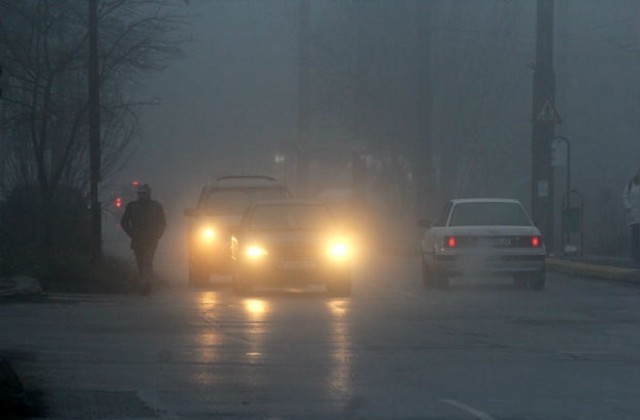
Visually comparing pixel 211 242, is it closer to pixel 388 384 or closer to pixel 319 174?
pixel 388 384

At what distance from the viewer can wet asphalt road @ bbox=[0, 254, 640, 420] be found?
406 inches

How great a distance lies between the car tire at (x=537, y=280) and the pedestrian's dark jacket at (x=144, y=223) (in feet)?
21.2

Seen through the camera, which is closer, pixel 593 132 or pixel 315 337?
pixel 315 337

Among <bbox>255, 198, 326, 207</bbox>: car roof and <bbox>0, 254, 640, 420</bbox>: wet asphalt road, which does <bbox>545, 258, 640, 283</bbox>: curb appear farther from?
<bbox>255, 198, 326, 207</bbox>: car roof

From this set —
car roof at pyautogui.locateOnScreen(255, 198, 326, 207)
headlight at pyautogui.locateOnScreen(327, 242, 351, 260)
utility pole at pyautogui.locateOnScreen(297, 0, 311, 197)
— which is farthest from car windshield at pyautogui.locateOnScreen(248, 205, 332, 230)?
utility pole at pyautogui.locateOnScreen(297, 0, 311, 197)

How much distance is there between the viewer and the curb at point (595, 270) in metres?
24.5

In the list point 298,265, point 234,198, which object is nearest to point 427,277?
point 298,265

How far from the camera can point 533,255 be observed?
22.2 metres

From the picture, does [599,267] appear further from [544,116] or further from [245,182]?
[245,182]

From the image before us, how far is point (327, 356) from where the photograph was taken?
13.2 meters

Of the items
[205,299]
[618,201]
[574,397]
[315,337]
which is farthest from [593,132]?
[574,397]

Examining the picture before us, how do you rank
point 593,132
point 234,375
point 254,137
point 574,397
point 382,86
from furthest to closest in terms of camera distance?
1. point 254,137
2. point 593,132
3. point 382,86
4. point 234,375
5. point 574,397

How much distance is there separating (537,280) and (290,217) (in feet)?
Result: 14.6

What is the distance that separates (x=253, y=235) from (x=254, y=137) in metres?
36.4
